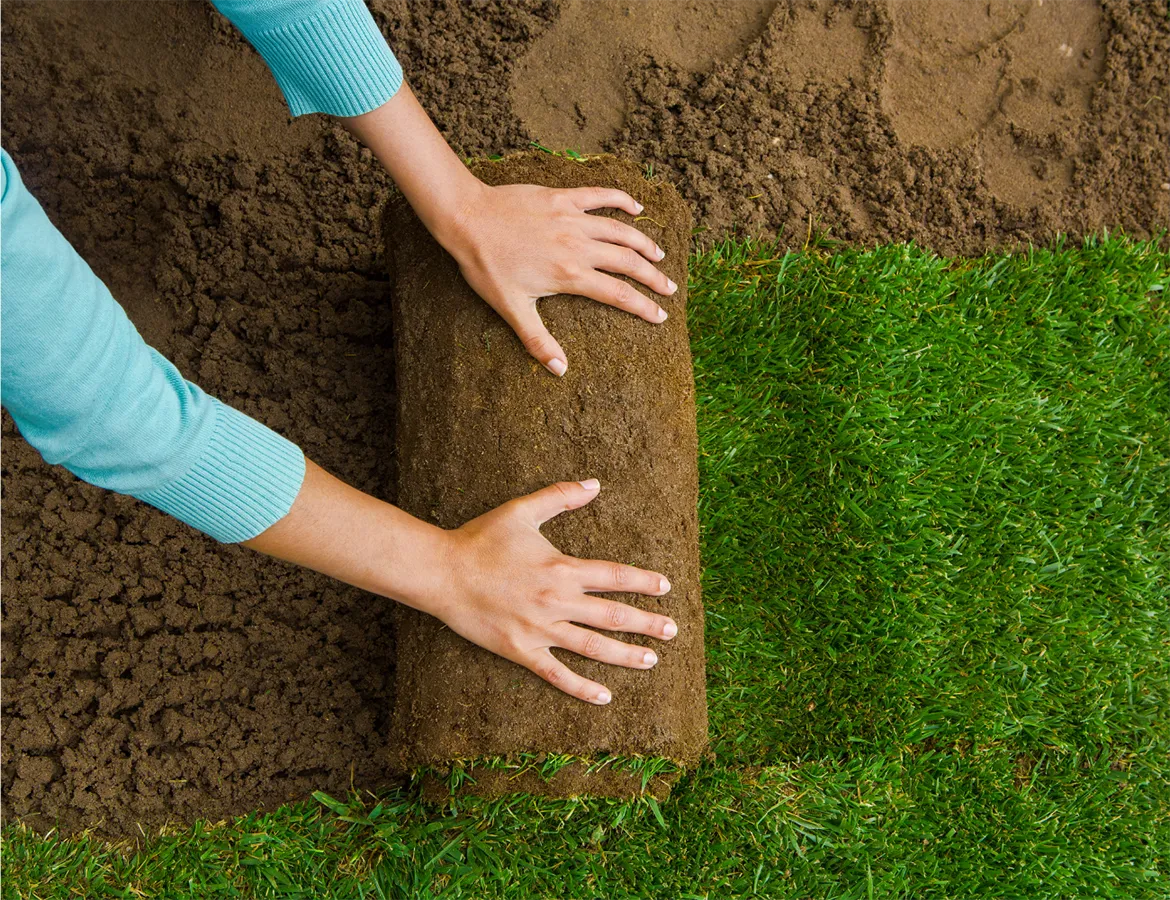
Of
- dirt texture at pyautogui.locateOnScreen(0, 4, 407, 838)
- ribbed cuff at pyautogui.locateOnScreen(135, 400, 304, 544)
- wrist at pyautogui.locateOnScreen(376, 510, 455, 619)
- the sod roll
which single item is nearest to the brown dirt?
dirt texture at pyautogui.locateOnScreen(0, 4, 407, 838)

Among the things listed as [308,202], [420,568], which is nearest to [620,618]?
[420,568]

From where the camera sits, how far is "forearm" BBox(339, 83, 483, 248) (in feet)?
5.70

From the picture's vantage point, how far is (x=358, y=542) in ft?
5.06

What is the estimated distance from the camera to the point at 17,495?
2.17 m

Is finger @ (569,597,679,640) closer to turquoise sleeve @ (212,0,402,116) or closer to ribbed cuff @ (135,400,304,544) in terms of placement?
ribbed cuff @ (135,400,304,544)

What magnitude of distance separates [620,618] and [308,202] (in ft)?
4.95

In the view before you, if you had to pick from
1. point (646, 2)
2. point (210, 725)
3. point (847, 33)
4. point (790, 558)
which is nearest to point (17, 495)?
point (210, 725)

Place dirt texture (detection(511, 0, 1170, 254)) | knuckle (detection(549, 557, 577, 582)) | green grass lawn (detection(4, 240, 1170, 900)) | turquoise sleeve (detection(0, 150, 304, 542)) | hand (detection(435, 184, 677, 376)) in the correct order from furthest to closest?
1. dirt texture (detection(511, 0, 1170, 254))
2. green grass lawn (detection(4, 240, 1170, 900))
3. hand (detection(435, 184, 677, 376))
4. knuckle (detection(549, 557, 577, 582))
5. turquoise sleeve (detection(0, 150, 304, 542))

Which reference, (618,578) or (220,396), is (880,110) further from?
(220,396)

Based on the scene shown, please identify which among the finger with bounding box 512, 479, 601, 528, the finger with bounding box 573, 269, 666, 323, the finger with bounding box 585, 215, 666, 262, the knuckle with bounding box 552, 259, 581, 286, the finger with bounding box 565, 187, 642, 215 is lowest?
the finger with bounding box 512, 479, 601, 528

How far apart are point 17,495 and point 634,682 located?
168 cm

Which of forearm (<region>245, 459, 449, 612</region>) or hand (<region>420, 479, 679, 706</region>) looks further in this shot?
hand (<region>420, 479, 679, 706</region>)

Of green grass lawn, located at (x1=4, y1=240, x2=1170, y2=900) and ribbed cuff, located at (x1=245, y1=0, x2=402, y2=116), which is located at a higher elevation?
ribbed cuff, located at (x1=245, y1=0, x2=402, y2=116)

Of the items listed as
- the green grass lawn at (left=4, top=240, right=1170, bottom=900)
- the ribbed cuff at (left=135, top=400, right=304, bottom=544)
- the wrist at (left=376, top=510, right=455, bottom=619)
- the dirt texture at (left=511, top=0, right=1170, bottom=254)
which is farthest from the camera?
the dirt texture at (left=511, top=0, right=1170, bottom=254)
